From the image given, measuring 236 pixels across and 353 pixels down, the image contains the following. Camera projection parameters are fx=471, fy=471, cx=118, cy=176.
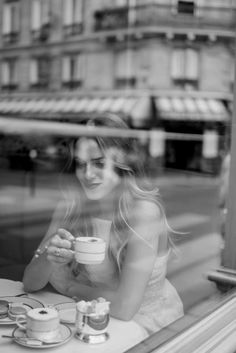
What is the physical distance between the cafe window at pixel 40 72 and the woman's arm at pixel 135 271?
41.8ft

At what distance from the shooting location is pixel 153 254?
71.8 inches

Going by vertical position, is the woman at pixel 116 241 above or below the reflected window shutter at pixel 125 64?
below

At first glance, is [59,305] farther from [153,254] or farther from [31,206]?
[31,206]

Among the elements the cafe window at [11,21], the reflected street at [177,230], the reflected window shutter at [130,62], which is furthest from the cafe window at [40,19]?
the reflected window shutter at [130,62]

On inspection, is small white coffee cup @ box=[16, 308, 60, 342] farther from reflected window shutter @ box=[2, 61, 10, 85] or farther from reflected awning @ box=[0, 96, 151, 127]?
reflected awning @ box=[0, 96, 151, 127]

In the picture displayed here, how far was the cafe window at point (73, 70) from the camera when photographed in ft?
59.4

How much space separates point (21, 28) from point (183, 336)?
32.9 feet

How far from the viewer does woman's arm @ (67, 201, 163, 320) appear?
1.71 metres

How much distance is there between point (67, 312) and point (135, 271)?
0.99 feet

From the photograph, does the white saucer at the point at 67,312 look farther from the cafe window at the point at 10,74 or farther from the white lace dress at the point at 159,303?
the cafe window at the point at 10,74

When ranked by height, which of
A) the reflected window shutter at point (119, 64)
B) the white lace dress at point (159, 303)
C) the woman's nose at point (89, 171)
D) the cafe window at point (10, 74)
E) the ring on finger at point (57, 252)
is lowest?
the white lace dress at point (159, 303)

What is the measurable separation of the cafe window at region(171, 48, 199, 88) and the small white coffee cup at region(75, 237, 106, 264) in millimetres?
19698

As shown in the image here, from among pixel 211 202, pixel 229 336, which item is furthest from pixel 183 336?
pixel 211 202

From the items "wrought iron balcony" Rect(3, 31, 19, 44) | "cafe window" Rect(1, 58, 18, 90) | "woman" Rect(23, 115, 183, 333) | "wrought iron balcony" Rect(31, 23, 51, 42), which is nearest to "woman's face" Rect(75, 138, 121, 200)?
"woman" Rect(23, 115, 183, 333)
